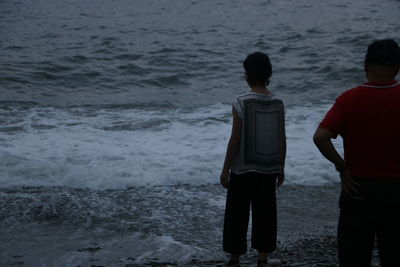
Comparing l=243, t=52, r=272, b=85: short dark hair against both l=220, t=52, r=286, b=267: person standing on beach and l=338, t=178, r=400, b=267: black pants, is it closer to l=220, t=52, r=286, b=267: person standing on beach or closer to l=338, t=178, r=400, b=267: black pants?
l=220, t=52, r=286, b=267: person standing on beach

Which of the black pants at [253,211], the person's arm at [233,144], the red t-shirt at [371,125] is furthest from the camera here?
the black pants at [253,211]

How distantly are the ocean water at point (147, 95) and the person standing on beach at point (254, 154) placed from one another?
0.96 m

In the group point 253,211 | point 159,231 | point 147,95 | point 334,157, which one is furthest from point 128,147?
point 334,157

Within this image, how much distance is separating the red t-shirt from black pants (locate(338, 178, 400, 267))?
0.08m

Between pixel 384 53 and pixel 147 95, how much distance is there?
447 inches

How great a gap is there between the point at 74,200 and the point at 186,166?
1853 millimetres

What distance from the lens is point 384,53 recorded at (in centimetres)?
312

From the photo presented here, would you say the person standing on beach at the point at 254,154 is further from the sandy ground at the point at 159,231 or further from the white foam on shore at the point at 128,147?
the white foam on shore at the point at 128,147

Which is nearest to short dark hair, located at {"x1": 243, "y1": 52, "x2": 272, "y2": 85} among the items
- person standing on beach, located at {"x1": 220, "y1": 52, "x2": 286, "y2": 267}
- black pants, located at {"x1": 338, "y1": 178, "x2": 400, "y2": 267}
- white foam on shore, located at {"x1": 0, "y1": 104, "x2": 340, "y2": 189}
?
person standing on beach, located at {"x1": 220, "y1": 52, "x2": 286, "y2": 267}

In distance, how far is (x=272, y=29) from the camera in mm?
23062

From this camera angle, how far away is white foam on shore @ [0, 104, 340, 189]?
7449mm

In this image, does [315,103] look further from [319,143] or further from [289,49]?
[319,143]

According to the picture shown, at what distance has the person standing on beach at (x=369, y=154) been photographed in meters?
3.08

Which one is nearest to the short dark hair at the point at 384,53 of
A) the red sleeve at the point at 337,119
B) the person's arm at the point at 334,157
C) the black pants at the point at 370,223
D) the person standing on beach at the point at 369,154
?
the person standing on beach at the point at 369,154
